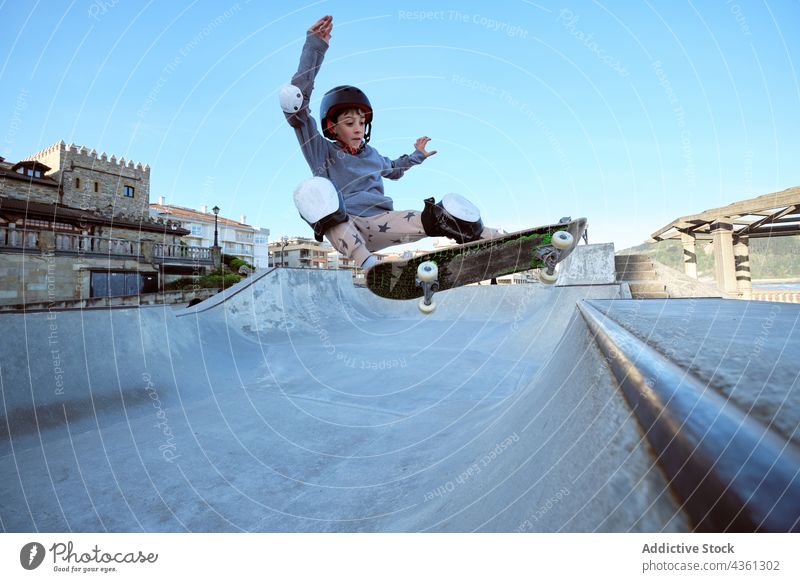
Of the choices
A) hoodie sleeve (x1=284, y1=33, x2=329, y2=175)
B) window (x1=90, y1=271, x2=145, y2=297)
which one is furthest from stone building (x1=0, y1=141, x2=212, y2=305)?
hoodie sleeve (x1=284, y1=33, x2=329, y2=175)

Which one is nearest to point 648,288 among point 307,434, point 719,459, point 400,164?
point 400,164

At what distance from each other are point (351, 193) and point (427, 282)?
1.99 meters

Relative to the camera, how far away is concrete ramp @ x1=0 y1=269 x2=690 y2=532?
39.9 inches

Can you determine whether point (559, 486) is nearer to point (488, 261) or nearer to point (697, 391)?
point (697, 391)

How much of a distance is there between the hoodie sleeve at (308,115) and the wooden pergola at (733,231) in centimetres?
1050

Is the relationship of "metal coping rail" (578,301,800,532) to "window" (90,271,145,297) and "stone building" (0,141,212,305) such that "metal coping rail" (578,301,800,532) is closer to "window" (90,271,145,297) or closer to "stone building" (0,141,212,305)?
"stone building" (0,141,212,305)

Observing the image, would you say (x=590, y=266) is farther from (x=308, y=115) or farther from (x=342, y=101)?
(x=308, y=115)

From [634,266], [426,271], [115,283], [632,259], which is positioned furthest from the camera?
[115,283]

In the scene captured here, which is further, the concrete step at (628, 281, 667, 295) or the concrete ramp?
the concrete step at (628, 281, 667, 295)

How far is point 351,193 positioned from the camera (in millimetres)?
5078

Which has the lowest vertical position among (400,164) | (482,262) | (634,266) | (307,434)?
(307,434)

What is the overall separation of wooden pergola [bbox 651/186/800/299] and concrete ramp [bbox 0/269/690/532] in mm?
6597

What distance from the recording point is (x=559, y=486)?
0.92m

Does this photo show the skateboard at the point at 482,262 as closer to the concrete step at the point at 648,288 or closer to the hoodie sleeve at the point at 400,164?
the hoodie sleeve at the point at 400,164
